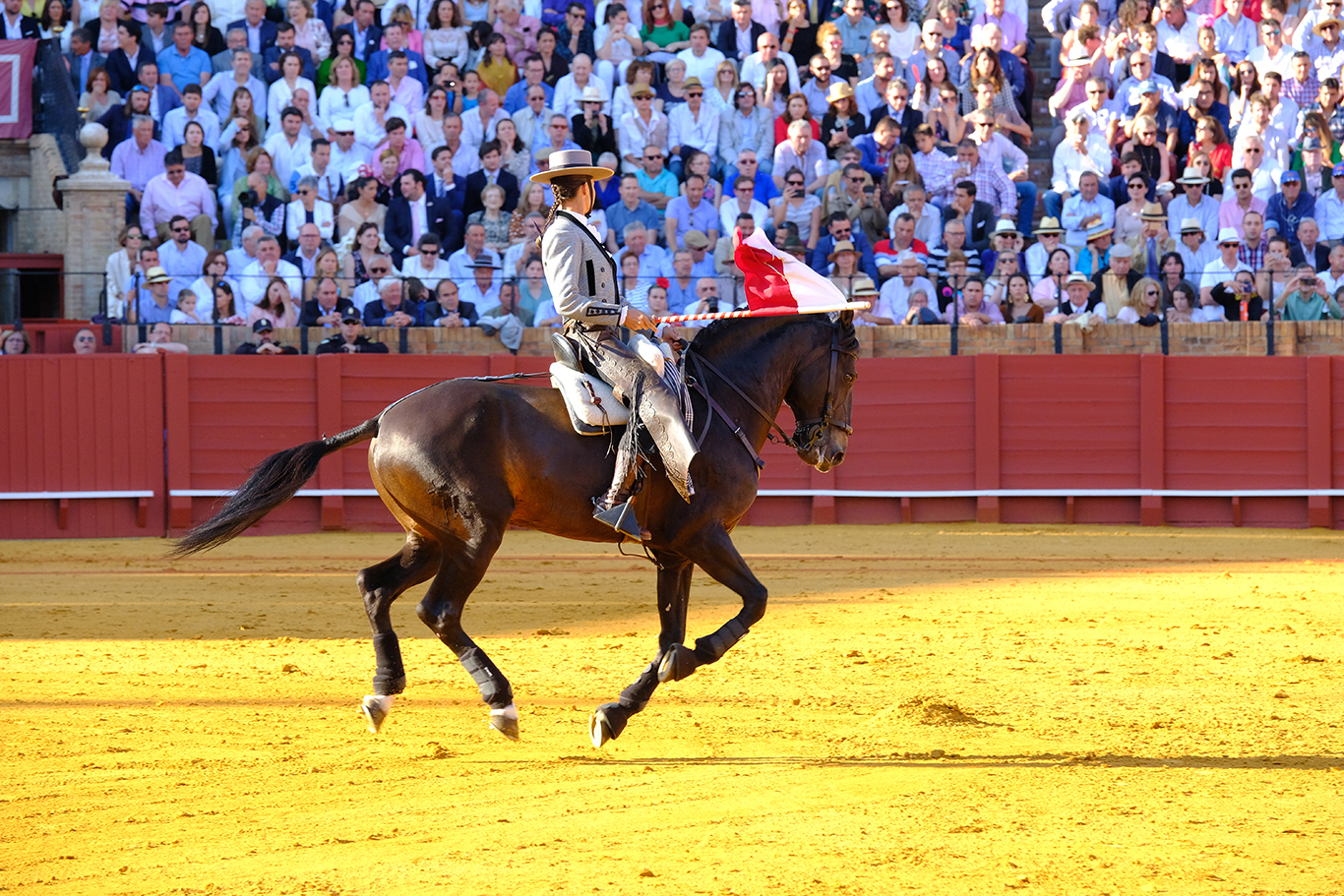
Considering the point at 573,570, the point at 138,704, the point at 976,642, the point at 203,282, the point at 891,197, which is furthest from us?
the point at 891,197

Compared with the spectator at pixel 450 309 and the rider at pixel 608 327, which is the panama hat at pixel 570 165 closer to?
the rider at pixel 608 327

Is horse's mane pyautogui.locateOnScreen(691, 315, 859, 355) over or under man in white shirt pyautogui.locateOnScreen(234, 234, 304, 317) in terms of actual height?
under

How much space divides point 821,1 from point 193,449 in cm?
858

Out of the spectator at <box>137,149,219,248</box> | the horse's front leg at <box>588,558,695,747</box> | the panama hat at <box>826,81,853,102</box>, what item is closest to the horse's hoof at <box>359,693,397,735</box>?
the horse's front leg at <box>588,558,695,747</box>

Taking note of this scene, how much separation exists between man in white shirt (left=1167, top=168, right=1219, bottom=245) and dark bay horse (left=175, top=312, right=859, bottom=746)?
952cm

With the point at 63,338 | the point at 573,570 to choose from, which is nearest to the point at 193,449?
the point at 63,338

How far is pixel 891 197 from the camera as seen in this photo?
48.6 ft

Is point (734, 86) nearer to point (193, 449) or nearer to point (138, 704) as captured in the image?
point (193, 449)

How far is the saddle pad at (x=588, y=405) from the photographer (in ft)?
19.6

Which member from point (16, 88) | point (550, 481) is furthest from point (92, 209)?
point (550, 481)

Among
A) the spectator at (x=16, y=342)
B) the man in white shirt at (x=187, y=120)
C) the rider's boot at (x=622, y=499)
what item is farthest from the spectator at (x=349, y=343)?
the rider's boot at (x=622, y=499)

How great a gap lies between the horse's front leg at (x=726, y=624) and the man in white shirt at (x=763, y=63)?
10.9 meters

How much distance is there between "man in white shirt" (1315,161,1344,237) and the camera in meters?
14.6

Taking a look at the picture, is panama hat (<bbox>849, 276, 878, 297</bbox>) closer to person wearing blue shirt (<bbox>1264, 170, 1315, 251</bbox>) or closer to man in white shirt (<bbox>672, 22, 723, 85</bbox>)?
man in white shirt (<bbox>672, 22, 723, 85</bbox>)
